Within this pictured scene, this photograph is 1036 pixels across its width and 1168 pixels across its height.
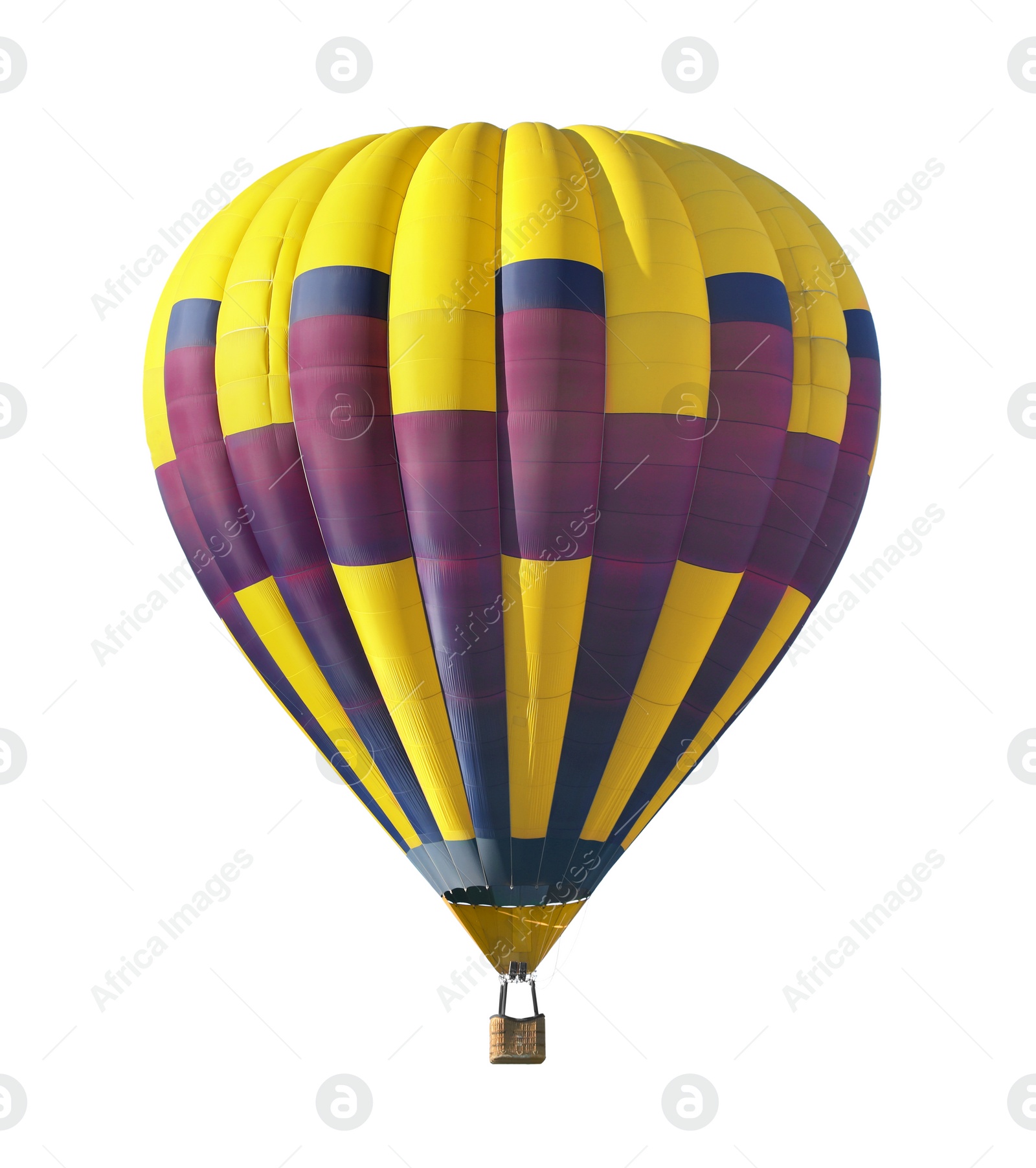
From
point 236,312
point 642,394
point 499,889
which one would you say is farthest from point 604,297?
point 499,889

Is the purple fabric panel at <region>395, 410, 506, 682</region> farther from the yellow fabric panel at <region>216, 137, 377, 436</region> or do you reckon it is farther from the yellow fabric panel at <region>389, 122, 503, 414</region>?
the yellow fabric panel at <region>216, 137, 377, 436</region>

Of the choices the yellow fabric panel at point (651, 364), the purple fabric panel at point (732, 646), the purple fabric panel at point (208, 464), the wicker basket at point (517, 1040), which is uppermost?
the yellow fabric panel at point (651, 364)

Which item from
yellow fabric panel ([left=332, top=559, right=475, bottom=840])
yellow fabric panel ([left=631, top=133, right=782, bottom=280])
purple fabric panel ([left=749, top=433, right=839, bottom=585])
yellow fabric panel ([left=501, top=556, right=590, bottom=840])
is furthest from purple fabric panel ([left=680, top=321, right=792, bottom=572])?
yellow fabric panel ([left=332, top=559, right=475, bottom=840])

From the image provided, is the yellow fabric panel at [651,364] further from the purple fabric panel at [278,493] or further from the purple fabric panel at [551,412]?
the purple fabric panel at [278,493]

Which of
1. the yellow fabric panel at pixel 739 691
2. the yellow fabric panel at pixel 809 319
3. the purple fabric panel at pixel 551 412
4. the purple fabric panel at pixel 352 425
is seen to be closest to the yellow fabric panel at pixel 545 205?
the purple fabric panel at pixel 551 412

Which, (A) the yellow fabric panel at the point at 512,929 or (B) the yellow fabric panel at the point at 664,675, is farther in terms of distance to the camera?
(A) the yellow fabric panel at the point at 512,929

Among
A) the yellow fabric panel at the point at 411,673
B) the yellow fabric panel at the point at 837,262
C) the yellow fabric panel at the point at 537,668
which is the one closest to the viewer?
the yellow fabric panel at the point at 537,668
